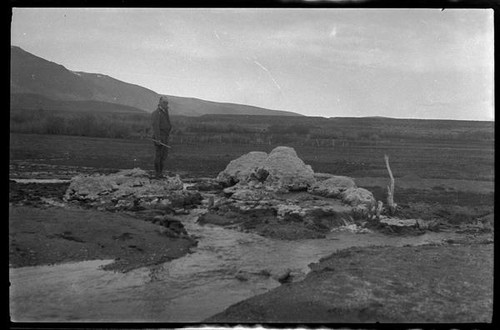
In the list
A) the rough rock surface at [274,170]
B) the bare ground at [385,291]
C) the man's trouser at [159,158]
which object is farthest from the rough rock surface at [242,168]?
the bare ground at [385,291]

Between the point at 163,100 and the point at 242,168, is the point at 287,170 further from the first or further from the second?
the point at 163,100

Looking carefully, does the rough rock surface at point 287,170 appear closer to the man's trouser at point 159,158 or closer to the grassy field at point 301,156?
the grassy field at point 301,156

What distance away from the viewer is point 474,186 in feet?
25.1

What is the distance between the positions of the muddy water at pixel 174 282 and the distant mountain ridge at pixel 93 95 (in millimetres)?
2406

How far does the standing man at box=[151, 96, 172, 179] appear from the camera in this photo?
7691mm

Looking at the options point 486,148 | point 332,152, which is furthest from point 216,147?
point 486,148

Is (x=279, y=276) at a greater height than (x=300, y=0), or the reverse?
(x=300, y=0)

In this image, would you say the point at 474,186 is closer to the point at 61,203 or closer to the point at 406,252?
the point at 406,252

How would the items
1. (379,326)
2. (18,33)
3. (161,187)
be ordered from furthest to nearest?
(161,187), (18,33), (379,326)

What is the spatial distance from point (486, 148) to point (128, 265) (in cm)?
640

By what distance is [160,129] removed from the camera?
7754mm

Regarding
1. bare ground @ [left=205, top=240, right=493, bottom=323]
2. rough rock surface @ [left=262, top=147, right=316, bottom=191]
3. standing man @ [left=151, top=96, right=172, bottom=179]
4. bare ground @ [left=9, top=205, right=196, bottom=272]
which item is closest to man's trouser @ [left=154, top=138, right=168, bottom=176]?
standing man @ [left=151, top=96, right=172, bottom=179]

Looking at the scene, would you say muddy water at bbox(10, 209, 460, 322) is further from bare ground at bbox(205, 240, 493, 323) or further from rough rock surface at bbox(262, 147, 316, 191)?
rough rock surface at bbox(262, 147, 316, 191)

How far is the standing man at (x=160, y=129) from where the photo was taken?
25.2 feet
